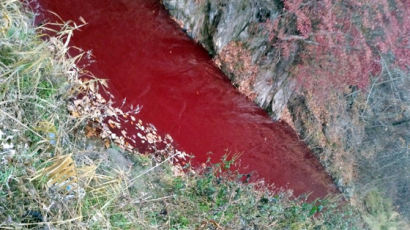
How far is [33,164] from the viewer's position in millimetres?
1955

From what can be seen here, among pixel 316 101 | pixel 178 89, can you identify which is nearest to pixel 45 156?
pixel 178 89

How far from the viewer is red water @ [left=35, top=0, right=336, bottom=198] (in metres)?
6.28

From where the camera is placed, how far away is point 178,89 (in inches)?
279

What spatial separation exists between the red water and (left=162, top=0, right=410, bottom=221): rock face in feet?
1.05

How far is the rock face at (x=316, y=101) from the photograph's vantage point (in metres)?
7.62

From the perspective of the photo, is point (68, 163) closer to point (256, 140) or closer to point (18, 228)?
point (18, 228)

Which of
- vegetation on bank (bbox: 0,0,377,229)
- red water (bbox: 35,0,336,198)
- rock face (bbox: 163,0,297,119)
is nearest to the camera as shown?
vegetation on bank (bbox: 0,0,377,229)

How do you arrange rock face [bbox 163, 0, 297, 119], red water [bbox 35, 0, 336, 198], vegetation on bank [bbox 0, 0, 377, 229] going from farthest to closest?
rock face [bbox 163, 0, 297, 119], red water [bbox 35, 0, 336, 198], vegetation on bank [bbox 0, 0, 377, 229]

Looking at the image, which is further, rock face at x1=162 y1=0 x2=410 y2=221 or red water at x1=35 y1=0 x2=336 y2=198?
rock face at x1=162 y1=0 x2=410 y2=221

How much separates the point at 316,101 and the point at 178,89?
3573 millimetres

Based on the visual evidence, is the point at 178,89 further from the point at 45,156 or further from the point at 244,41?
the point at 45,156

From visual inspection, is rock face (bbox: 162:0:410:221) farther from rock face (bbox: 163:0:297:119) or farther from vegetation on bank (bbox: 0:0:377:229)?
vegetation on bank (bbox: 0:0:377:229)

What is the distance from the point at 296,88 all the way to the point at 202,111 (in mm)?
2514

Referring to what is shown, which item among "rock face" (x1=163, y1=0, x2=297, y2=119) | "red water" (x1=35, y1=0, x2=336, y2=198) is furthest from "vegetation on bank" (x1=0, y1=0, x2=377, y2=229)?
"rock face" (x1=163, y1=0, x2=297, y2=119)
